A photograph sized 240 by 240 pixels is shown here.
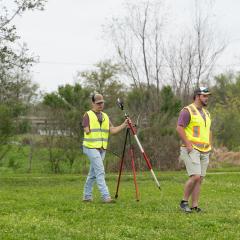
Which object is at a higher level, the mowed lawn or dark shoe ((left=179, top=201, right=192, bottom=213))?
dark shoe ((left=179, top=201, right=192, bottom=213))

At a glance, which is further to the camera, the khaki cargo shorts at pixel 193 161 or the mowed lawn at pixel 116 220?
the khaki cargo shorts at pixel 193 161

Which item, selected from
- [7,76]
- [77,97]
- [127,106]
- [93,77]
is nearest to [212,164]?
[127,106]

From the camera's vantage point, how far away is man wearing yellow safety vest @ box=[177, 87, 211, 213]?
9.96m

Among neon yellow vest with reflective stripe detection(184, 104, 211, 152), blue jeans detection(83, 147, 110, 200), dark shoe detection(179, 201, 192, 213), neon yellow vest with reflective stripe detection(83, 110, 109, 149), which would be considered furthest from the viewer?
neon yellow vest with reflective stripe detection(83, 110, 109, 149)

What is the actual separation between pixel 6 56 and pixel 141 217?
1298 centimetres

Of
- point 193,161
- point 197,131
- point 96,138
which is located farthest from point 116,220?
point 96,138

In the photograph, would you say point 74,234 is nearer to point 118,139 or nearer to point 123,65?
point 118,139

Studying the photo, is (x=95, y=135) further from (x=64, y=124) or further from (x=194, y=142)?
(x=64, y=124)

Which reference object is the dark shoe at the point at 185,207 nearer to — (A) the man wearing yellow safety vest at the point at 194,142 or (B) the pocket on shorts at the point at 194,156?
(A) the man wearing yellow safety vest at the point at 194,142

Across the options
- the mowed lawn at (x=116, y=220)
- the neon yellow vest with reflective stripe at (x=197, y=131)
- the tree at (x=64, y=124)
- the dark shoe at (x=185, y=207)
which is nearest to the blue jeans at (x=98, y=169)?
the mowed lawn at (x=116, y=220)

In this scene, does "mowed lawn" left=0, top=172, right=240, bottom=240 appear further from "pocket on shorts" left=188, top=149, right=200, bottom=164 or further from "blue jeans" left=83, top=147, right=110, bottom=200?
"pocket on shorts" left=188, top=149, right=200, bottom=164

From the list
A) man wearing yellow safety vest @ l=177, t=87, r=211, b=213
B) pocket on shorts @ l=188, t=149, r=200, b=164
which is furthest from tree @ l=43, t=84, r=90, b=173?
pocket on shorts @ l=188, t=149, r=200, b=164

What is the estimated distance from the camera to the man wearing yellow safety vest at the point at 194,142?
9.96 metres

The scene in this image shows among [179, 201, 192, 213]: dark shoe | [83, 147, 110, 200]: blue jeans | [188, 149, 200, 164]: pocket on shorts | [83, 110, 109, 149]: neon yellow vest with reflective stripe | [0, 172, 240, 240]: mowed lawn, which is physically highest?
[83, 110, 109, 149]: neon yellow vest with reflective stripe
